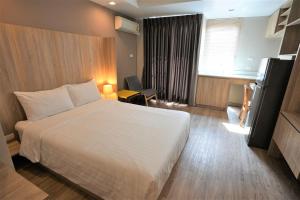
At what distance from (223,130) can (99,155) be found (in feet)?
8.09

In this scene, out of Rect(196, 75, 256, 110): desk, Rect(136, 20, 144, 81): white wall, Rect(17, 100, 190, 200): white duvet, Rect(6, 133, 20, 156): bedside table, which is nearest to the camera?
Rect(17, 100, 190, 200): white duvet

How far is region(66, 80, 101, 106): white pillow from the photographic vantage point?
2.55 m

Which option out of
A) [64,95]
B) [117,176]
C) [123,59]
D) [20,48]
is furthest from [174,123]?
[123,59]

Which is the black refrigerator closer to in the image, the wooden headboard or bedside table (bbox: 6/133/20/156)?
the wooden headboard

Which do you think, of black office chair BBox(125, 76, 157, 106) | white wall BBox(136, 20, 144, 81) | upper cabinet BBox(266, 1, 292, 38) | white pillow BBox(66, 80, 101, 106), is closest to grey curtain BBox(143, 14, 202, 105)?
white wall BBox(136, 20, 144, 81)

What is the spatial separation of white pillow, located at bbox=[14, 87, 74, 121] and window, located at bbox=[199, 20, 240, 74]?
→ 3711 mm

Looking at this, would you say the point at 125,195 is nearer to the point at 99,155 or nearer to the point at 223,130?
the point at 99,155

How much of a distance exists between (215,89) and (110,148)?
3.30 metres

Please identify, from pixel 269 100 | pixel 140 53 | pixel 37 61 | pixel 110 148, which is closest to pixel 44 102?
pixel 37 61

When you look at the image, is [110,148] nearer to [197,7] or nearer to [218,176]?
[218,176]

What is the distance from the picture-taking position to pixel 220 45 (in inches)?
165

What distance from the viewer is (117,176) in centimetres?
126

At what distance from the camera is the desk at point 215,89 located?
12.1ft

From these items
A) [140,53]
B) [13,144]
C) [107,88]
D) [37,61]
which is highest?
[140,53]
